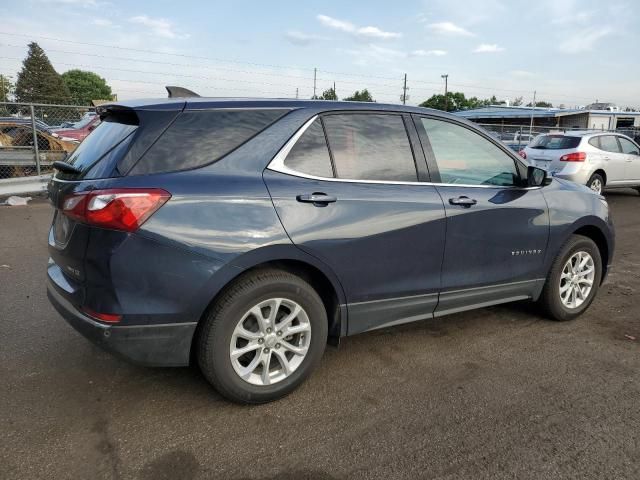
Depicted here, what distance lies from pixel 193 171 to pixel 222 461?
1451 millimetres

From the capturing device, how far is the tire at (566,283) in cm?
420

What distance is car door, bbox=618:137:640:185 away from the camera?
12.0m

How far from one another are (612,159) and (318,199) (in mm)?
11025

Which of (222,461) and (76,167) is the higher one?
(76,167)

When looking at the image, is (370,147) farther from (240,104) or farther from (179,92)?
(179,92)

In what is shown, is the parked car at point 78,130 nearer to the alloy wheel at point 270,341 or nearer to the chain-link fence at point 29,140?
the chain-link fence at point 29,140

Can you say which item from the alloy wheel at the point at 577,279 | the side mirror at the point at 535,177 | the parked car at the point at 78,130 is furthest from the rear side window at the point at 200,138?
the parked car at the point at 78,130

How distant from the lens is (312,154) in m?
3.06

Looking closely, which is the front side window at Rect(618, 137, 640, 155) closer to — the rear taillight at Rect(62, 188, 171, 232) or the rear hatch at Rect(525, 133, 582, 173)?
the rear hatch at Rect(525, 133, 582, 173)

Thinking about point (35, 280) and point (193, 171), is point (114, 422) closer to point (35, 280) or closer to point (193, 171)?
point (193, 171)

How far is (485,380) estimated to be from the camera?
130 inches

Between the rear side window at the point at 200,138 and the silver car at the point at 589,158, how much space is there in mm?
9554

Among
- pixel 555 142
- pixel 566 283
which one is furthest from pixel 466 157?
pixel 555 142

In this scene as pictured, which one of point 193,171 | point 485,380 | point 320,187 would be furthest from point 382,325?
point 193,171
